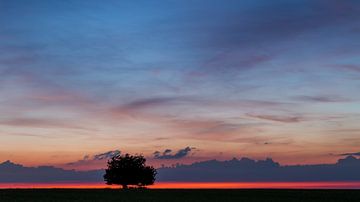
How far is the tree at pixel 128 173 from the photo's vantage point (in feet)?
410

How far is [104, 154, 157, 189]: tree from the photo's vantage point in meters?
125

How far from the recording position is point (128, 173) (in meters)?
125
